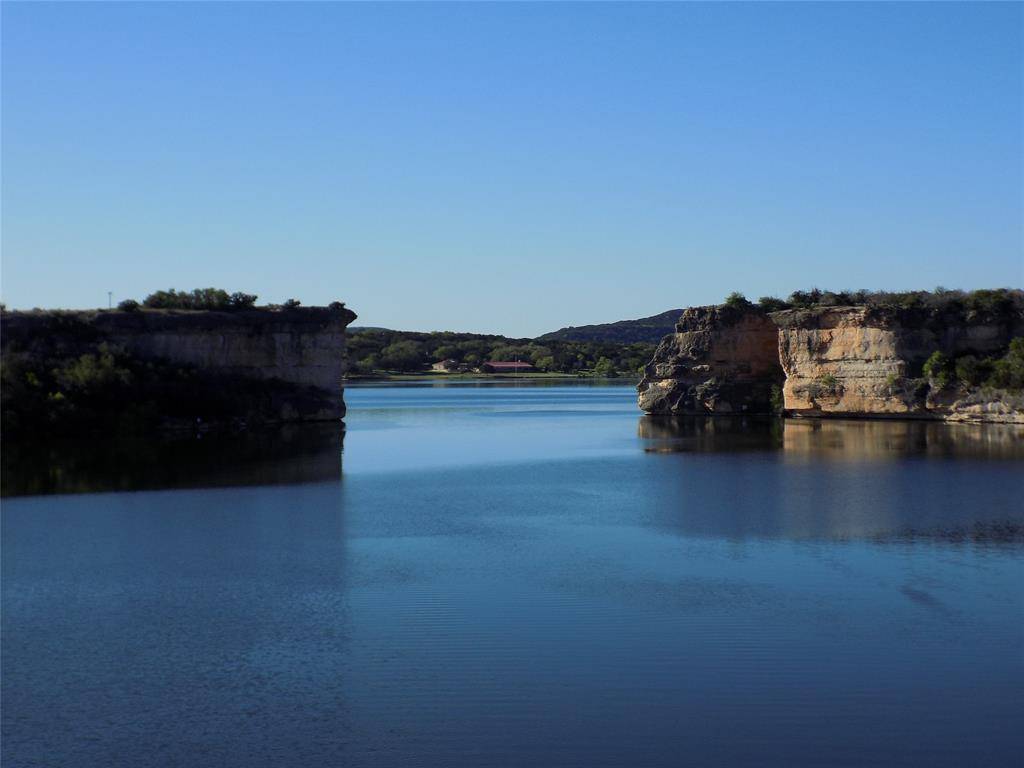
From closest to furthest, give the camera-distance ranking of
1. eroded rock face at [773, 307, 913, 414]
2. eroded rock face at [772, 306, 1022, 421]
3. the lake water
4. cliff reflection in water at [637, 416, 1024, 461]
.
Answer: the lake water < cliff reflection in water at [637, 416, 1024, 461] < eroded rock face at [772, 306, 1022, 421] < eroded rock face at [773, 307, 913, 414]

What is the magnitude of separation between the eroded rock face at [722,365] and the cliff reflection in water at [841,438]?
169 inches

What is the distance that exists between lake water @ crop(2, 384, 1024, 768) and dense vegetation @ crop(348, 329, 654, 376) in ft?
369

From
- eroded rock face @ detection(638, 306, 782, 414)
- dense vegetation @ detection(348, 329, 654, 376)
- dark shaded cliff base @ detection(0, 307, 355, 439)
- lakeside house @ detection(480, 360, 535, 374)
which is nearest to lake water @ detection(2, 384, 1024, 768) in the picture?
dark shaded cliff base @ detection(0, 307, 355, 439)

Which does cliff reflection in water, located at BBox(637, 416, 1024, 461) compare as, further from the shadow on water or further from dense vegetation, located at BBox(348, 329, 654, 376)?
dense vegetation, located at BBox(348, 329, 654, 376)

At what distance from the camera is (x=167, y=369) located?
5488 cm

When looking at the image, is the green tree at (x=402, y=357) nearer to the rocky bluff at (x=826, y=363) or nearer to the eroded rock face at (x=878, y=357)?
the rocky bluff at (x=826, y=363)

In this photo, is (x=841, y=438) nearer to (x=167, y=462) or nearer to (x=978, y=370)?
(x=978, y=370)

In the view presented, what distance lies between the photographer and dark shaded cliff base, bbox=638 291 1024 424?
2109 inches

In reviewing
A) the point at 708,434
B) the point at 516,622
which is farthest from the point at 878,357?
the point at 516,622

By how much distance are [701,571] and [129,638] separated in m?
9.10

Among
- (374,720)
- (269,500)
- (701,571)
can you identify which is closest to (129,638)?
(374,720)

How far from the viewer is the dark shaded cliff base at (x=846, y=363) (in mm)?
53578

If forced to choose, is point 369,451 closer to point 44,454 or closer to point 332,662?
point 44,454

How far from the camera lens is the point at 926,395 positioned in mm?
54594
